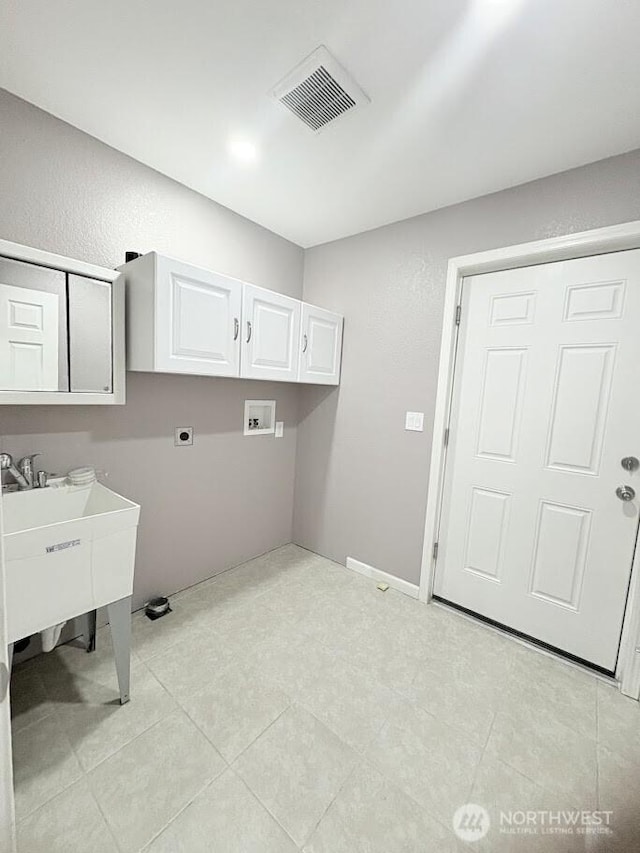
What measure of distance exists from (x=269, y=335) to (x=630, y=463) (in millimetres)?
1957

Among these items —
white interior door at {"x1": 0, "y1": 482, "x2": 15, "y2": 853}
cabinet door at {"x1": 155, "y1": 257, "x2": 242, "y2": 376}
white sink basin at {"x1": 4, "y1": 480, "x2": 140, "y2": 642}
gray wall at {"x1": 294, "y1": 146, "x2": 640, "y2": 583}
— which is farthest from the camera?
gray wall at {"x1": 294, "y1": 146, "x2": 640, "y2": 583}

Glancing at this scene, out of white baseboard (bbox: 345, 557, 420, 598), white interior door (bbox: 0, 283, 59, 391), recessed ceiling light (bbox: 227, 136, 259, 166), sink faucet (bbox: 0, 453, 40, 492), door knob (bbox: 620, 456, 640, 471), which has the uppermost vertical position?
recessed ceiling light (bbox: 227, 136, 259, 166)

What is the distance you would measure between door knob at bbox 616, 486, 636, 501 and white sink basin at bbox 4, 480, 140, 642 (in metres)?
2.18

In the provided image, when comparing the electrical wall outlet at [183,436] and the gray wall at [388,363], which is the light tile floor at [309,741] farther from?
the electrical wall outlet at [183,436]

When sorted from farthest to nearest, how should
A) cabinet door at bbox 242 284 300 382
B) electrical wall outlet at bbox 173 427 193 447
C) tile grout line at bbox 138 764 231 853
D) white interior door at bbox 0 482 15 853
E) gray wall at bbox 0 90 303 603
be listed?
electrical wall outlet at bbox 173 427 193 447 → cabinet door at bbox 242 284 300 382 → gray wall at bbox 0 90 303 603 → tile grout line at bbox 138 764 231 853 → white interior door at bbox 0 482 15 853

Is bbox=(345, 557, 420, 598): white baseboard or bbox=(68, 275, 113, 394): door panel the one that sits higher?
bbox=(68, 275, 113, 394): door panel

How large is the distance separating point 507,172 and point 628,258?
702mm

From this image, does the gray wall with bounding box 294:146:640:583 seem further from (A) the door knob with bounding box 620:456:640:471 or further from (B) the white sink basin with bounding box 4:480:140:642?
(B) the white sink basin with bounding box 4:480:140:642

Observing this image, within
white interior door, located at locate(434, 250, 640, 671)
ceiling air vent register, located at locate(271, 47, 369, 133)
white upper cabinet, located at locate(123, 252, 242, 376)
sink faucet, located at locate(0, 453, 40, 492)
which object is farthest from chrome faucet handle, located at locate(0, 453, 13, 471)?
white interior door, located at locate(434, 250, 640, 671)

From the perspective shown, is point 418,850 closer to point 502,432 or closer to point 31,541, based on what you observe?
point 31,541

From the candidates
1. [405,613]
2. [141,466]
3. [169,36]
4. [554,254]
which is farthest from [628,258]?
[141,466]

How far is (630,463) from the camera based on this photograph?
1.63 metres

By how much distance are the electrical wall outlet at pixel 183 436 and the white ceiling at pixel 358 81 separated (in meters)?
1.40

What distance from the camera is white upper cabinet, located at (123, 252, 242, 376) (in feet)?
5.25
